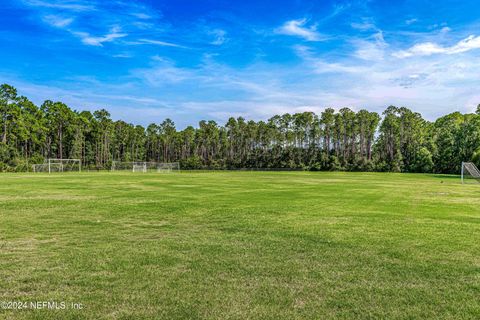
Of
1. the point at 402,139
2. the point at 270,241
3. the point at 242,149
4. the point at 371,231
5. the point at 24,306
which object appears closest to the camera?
the point at 24,306

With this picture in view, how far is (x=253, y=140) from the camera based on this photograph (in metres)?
124

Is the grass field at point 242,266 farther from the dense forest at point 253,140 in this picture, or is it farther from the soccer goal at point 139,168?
the dense forest at point 253,140

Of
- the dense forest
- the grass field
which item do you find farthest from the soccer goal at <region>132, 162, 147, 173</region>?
the grass field

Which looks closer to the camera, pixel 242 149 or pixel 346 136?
pixel 346 136

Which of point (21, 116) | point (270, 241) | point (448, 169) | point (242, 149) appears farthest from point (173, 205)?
point (242, 149)

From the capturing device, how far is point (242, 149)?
12719cm

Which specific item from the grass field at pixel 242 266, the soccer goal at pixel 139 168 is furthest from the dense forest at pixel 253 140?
the grass field at pixel 242 266

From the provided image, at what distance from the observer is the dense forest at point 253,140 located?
79.4m

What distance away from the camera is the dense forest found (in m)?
79.4

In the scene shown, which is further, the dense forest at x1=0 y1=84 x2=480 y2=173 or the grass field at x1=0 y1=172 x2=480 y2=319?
the dense forest at x1=0 y1=84 x2=480 y2=173

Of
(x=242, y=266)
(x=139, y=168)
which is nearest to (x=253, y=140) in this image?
(x=139, y=168)

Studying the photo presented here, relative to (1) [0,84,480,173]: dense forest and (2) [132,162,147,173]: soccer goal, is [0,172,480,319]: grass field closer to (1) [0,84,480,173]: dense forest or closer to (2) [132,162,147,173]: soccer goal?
(2) [132,162,147,173]: soccer goal

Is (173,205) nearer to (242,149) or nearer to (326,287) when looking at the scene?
(326,287)

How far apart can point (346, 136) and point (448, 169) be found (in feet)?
114
